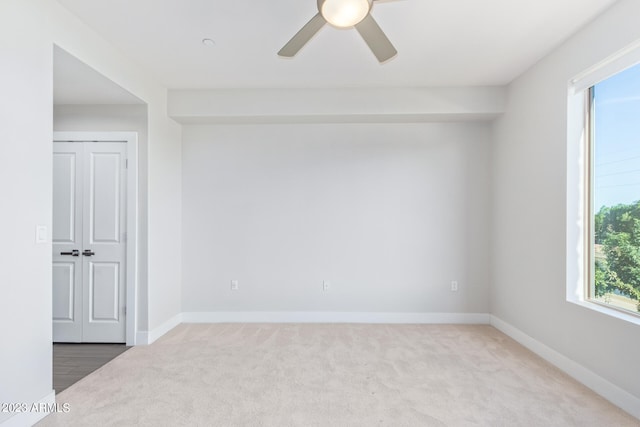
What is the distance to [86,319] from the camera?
343 cm

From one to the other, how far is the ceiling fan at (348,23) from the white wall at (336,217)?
216 cm

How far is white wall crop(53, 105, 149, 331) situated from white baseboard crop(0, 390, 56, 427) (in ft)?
4.06

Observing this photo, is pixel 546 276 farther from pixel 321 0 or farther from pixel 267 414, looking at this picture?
pixel 321 0

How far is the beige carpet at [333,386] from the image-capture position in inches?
83.5

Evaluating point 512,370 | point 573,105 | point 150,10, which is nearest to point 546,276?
point 512,370

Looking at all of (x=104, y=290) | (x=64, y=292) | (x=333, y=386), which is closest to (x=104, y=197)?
(x=104, y=290)

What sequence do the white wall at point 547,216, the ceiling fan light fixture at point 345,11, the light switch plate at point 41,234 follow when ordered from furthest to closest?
the white wall at point 547,216
the light switch plate at point 41,234
the ceiling fan light fixture at point 345,11

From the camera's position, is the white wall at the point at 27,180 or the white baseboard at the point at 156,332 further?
the white baseboard at the point at 156,332

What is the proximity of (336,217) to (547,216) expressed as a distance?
2.19 metres

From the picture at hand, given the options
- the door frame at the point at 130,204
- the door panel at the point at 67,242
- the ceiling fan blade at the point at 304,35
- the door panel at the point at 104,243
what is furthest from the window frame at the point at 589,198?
the door panel at the point at 67,242

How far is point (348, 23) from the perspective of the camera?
168 cm

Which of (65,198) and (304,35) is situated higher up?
(304,35)

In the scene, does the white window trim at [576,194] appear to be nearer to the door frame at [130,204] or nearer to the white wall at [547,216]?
the white wall at [547,216]

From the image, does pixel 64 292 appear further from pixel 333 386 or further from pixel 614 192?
pixel 614 192
